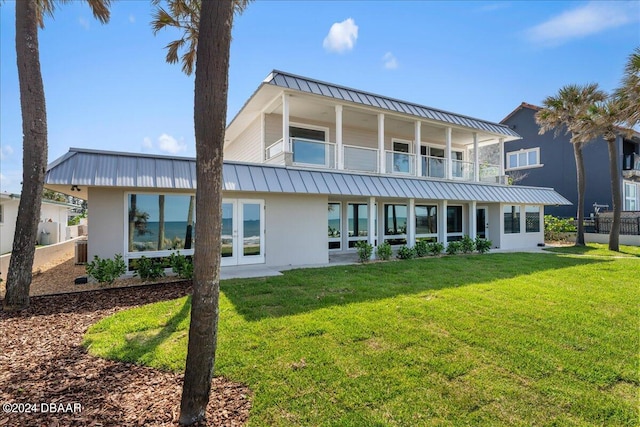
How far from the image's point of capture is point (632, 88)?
39.1 feet

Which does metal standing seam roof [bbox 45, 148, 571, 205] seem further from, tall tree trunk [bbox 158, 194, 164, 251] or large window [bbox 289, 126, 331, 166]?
large window [bbox 289, 126, 331, 166]

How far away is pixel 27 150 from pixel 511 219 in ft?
68.6

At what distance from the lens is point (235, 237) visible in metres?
10.6

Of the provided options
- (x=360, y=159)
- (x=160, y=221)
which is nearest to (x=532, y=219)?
(x=360, y=159)

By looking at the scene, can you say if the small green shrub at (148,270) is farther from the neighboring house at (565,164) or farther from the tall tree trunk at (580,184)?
the neighboring house at (565,164)

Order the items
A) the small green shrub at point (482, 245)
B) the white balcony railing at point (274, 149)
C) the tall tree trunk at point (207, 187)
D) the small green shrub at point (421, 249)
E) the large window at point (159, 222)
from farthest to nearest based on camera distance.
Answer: the small green shrub at point (482, 245) < the small green shrub at point (421, 249) < the white balcony railing at point (274, 149) < the large window at point (159, 222) < the tall tree trunk at point (207, 187)

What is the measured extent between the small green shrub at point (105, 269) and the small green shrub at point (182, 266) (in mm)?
1319

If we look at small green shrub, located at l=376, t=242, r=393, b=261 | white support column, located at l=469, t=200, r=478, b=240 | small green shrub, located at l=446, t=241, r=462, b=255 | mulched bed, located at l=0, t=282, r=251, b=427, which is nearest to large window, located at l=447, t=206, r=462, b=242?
white support column, located at l=469, t=200, r=478, b=240

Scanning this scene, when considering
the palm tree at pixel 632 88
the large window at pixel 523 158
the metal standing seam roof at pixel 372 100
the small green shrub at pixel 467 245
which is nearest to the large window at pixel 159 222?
the metal standing seam roof at pixel 372 100

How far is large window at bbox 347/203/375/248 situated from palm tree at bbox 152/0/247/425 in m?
12.1

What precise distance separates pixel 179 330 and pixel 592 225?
2577 cm

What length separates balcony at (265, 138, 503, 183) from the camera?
40.6 ft

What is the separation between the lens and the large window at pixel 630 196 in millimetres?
24594

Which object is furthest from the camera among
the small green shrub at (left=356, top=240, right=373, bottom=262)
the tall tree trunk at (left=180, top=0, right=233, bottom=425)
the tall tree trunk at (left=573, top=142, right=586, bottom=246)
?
the tall tree trunk at (left=573, top=142, right=586, bottom=246)
